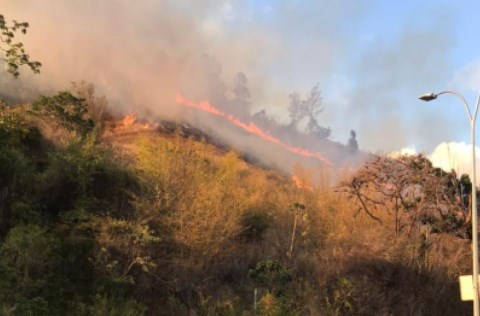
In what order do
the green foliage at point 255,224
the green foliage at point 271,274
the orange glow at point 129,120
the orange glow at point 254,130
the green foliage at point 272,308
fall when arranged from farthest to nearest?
the orange glow at point 254,130, the orange glow at point 129,120, the green foliage at point 255,224, the green foliage at point 271,274, the green foliage at point 272,308

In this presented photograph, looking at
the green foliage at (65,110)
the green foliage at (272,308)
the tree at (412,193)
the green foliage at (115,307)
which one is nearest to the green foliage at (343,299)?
the green foliage at (272,308)

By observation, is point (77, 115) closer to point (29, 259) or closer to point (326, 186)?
point (29, 259)

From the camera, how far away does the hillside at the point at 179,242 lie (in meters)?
18.4

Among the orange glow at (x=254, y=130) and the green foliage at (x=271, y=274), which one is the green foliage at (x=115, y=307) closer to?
the green foliage at (x=271, y=274)

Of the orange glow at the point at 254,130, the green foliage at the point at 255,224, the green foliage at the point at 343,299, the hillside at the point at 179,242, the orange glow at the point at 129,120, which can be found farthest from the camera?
the orange glow at the point at 254,130

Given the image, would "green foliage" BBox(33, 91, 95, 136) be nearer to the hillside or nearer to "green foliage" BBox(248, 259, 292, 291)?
the hillside

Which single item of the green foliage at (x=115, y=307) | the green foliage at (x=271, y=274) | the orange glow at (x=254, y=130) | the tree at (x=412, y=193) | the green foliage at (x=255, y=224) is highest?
the orange glow at (x=254, y=130)

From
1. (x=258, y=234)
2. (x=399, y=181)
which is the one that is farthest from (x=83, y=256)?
(x=399, y=181)

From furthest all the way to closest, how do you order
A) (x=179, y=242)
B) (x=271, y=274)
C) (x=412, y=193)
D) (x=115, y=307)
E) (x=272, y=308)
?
(x=412, y=193) < (x=179, y=242) < (x=271, y=274) < (x=115, y=307) < (x=272, y=308)

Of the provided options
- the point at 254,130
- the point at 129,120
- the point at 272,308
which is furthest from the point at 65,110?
the point at 254,130

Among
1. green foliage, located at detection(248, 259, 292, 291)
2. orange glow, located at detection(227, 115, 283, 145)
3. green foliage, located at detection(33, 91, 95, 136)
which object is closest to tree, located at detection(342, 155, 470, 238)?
green foliage, located at detection(248, 259, 292, 291)

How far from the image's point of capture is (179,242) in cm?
2158

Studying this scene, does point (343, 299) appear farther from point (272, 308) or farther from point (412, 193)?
point (412, 193)

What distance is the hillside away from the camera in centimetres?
1836
